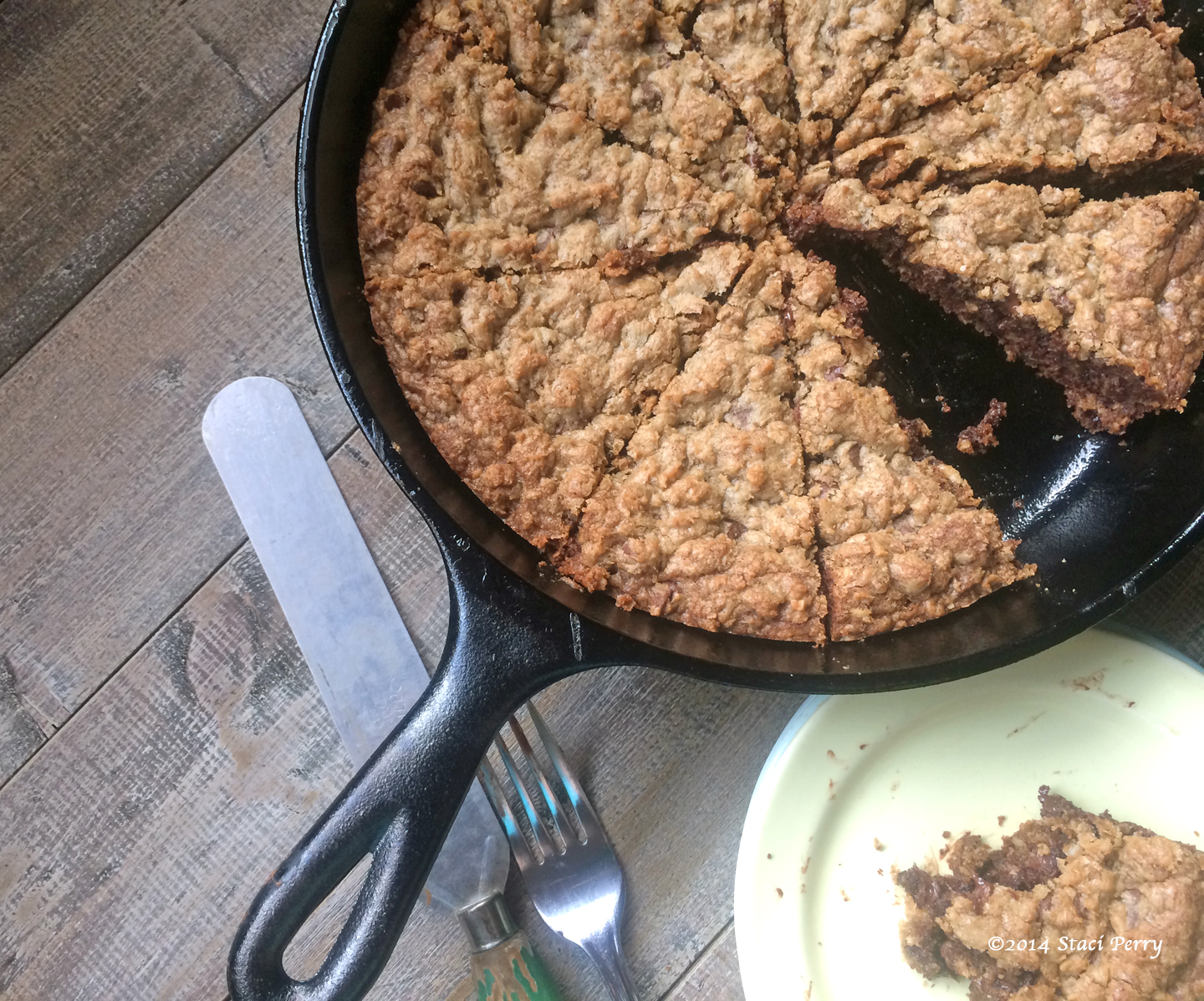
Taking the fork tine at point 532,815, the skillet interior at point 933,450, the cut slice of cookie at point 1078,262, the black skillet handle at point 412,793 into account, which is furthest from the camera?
the fork tine at point 532,815

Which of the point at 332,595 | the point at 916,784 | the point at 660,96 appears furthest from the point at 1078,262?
the point at 332,595

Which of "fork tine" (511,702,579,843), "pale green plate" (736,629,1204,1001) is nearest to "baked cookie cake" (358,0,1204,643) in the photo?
"pale green plate" (736,629,1204,1001)

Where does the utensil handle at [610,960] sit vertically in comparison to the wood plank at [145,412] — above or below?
below

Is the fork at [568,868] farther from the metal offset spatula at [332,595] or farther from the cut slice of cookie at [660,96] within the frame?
the cut slice of cookie at [660,96]

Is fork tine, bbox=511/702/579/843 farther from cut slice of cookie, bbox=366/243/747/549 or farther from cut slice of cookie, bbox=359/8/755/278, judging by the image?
cut slice of cookie, bbox=359/8/755/278

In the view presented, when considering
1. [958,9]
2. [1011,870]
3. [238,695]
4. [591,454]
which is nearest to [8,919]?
[238,695]

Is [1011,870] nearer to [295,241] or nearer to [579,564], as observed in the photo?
[579,564]

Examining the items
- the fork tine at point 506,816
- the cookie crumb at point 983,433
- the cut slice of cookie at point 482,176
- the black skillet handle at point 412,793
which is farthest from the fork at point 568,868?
the cookie crumb at point 983,433

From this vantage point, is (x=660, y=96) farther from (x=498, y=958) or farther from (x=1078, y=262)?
(x=498, y=958)
